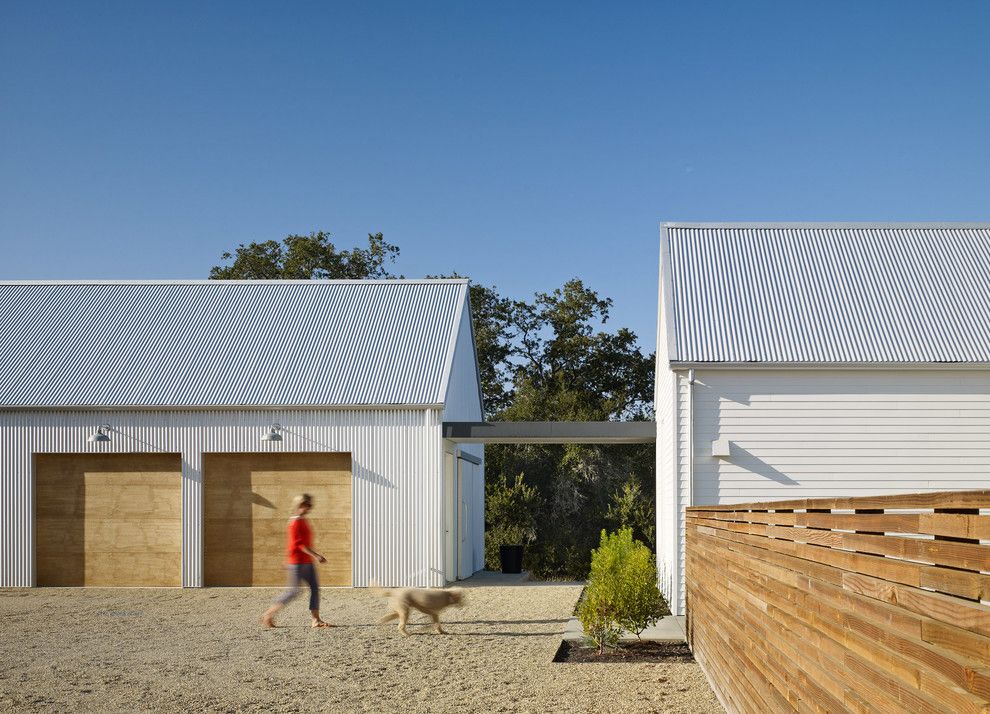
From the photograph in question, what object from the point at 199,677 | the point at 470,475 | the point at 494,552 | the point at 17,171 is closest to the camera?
the point at 199,677

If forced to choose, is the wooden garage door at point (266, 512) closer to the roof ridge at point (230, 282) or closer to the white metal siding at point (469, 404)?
the white metal siding at point (469, 404)

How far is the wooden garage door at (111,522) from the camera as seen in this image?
20156 mm

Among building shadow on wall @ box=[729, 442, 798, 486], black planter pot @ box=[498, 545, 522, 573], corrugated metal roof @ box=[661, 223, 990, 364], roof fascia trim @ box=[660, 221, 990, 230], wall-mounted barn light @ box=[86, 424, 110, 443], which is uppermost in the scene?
roof fascia trim @ box=[660, 221, 990, 230]

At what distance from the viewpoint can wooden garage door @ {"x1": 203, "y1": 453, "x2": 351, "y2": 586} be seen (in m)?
Answer: 19.8

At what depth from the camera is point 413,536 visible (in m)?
19.5

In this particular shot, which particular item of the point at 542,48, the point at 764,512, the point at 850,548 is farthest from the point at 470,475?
the point at 850,548

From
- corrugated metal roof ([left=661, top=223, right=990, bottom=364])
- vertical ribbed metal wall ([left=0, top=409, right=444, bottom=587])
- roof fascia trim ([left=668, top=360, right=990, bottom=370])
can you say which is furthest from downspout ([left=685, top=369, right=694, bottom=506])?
vertical ribbed metal wall ([left=0, top=409, right=444, bottom=587])

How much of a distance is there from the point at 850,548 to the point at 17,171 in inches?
880

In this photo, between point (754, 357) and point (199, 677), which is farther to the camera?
point (754, 357)

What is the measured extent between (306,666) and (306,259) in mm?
30126

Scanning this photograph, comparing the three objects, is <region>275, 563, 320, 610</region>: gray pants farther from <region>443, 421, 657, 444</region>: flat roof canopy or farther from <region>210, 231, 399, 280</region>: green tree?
<region>210, 231, 399, 280</region>: green tree

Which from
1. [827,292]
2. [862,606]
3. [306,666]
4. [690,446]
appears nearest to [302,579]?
[306,666]

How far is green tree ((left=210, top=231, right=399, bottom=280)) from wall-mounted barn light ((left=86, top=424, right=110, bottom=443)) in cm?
1958

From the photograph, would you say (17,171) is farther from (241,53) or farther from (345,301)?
(345,301)
